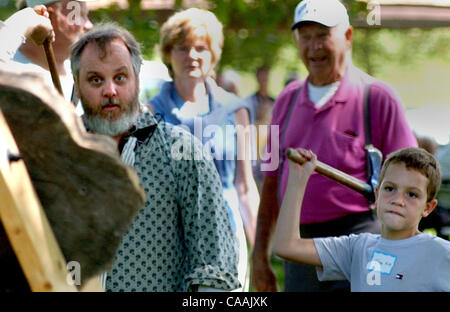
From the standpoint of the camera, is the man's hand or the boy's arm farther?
the man's hand

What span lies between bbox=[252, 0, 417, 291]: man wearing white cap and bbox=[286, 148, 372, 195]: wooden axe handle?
0.26 meters

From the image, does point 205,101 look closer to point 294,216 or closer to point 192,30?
point 192,30

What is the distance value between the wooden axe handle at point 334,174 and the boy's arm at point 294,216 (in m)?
0.03

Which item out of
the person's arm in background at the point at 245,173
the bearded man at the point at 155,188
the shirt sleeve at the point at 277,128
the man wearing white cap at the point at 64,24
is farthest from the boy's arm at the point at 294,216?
the person's arm in background at the point at 245,173

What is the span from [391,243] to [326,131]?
117 centimetres

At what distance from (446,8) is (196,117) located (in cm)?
466

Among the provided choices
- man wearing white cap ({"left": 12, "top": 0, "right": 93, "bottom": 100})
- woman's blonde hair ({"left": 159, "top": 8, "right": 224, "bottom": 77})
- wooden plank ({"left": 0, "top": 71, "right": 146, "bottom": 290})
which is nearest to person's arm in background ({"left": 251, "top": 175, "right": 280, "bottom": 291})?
woman's blonde hair ({"left": 159, "top": 8, "right": 224, "bottom": 77})

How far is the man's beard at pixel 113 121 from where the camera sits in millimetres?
3258

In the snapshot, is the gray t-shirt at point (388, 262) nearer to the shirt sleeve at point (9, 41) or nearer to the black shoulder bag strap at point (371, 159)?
the black shoulder bag strap at point (371, 159)

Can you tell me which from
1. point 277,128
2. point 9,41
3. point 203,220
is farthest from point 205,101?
point 203,220

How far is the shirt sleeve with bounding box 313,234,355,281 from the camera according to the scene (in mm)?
3385

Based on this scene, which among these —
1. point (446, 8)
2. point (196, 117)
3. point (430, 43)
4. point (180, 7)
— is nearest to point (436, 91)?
point (430, 43)

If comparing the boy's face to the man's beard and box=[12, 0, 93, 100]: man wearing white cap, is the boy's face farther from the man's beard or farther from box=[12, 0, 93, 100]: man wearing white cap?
box=[12, 0, 93, 100]: man wearing white cap

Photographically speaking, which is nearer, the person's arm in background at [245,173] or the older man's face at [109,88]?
the older man's face at [109,88]
